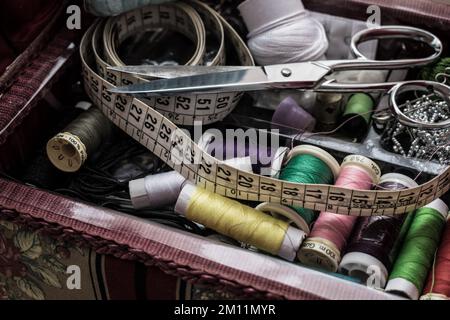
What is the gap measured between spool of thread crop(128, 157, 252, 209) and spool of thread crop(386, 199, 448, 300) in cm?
28

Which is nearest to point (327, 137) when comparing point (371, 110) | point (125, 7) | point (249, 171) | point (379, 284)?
point (371, 110)

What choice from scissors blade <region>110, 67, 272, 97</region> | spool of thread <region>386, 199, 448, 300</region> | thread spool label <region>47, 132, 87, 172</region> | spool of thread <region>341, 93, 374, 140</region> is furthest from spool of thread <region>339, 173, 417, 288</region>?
thread spool label <region>47, 132, 87, 172</region>

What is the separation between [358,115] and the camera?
119cm

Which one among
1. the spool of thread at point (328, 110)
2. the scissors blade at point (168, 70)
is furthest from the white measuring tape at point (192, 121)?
the spool of thread at point (328, 110)

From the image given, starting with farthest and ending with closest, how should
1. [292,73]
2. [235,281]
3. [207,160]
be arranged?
[292,73], [207,160], [235,281]

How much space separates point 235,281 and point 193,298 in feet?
0.35

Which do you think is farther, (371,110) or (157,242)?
(371,110)

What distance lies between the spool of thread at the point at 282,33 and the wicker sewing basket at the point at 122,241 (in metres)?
0.38

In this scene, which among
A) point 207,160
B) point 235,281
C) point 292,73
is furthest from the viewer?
point 292,73

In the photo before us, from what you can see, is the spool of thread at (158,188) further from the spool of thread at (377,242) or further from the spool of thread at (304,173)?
the spool of thread at (377,242)

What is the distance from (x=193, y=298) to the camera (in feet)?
3.29

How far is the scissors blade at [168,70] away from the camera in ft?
3.68

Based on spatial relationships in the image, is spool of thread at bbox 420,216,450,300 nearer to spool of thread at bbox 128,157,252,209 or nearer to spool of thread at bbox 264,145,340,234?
spool of thread at bbox 264,145,340,234

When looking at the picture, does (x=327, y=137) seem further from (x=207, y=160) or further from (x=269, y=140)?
(x=207, y=160)
